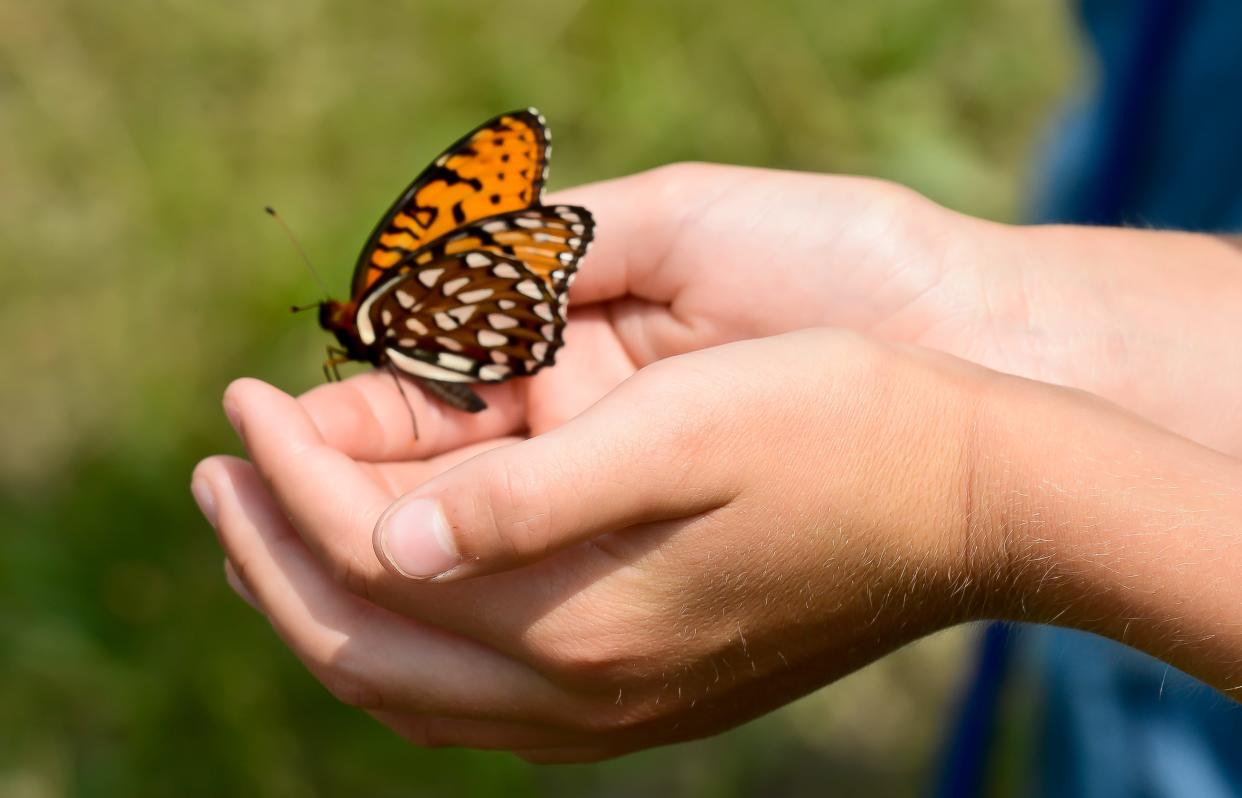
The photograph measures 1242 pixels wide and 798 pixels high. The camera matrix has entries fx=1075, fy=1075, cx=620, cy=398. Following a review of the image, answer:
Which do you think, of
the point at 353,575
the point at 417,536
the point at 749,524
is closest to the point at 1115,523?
the point at 749,524

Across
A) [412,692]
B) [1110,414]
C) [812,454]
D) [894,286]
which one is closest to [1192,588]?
[1110,414]

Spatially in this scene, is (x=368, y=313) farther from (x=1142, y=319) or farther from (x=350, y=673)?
(x=1142, y=319)

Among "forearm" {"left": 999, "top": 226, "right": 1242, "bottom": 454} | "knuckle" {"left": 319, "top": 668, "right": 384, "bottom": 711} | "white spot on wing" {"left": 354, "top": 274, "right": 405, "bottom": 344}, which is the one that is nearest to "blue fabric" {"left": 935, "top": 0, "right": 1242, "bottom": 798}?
"forearm" {"left": 999, "top": 226, "right": 1242, "bottom": 454}

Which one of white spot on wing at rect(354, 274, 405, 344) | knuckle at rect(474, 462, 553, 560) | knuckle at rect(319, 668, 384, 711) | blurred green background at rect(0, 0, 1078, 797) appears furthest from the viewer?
blurred green background at rect(0, 0, 1078, 797)

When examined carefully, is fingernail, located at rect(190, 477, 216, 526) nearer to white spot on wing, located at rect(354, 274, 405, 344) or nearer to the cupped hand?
the cupped hand

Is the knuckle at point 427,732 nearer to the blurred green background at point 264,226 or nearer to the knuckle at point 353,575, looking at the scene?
the knuckle at point 353,575

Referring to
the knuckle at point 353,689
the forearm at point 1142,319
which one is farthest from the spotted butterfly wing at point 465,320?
the forearm at point 1142,319

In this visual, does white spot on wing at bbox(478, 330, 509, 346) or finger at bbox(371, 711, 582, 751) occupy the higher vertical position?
white spot on wing at bbox(478, 330, 509, 346)
